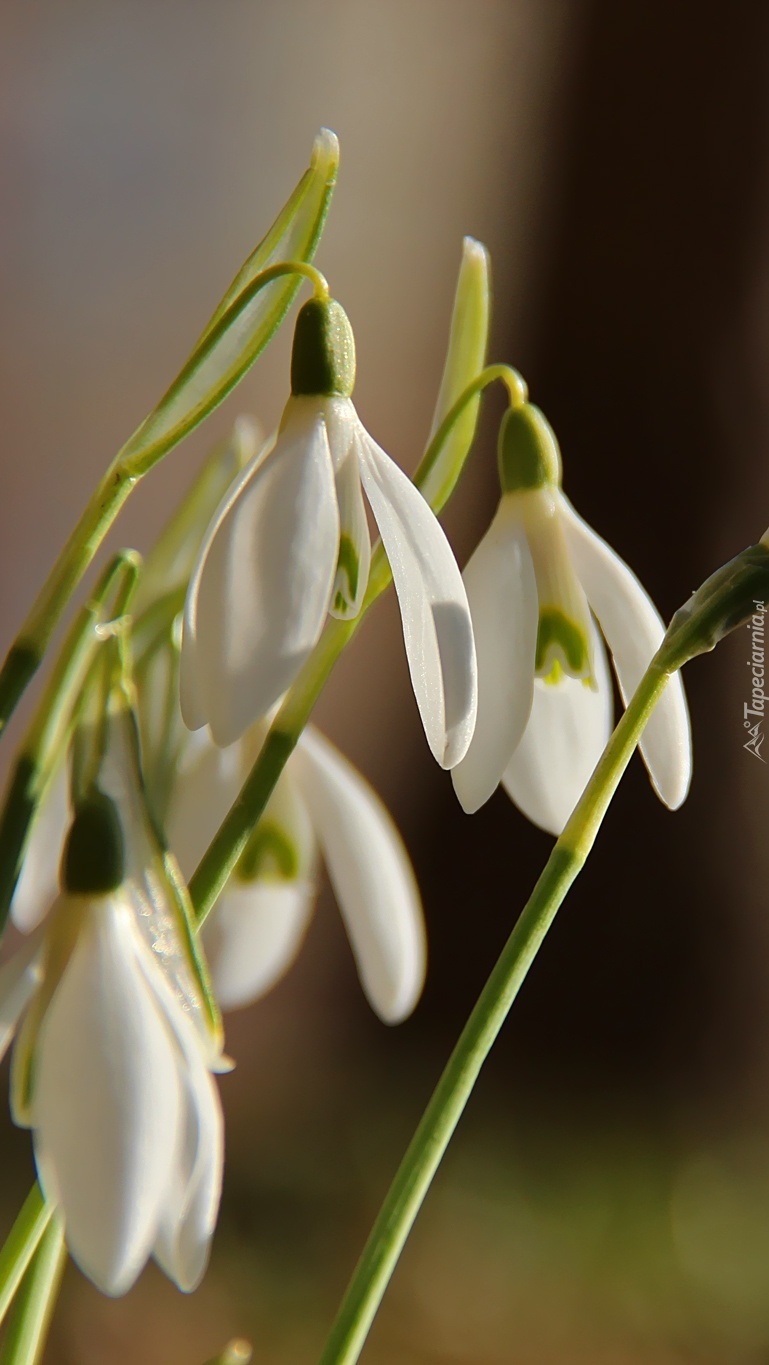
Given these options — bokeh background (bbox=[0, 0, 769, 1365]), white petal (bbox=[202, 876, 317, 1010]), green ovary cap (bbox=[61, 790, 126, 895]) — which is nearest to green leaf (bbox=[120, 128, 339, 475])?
green ovary cap (bbox=[61, 790, 126, 895])

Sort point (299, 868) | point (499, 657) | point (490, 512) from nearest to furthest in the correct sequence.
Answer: point (499, 657), point (299, 868), point (490, 512)

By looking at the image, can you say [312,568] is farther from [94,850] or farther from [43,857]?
[43,857]

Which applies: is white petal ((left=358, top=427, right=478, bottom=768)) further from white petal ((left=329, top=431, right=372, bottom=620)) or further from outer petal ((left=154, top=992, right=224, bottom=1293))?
outer petal ((left=154, top=992, right=224, bottom=1293))

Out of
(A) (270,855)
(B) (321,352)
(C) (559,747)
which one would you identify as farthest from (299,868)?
(B) (321,352)

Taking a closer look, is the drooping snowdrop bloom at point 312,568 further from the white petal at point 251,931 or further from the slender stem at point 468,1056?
the white petal at point 251,931

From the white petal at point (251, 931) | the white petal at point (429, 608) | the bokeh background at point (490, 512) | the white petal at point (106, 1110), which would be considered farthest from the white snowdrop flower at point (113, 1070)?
the bokeh background at point (490, 512)

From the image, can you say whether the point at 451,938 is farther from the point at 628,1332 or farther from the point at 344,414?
the point at 344,414
